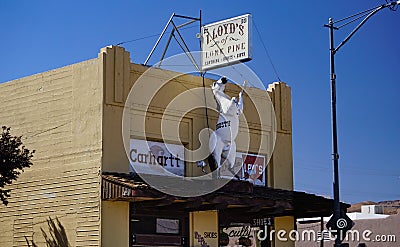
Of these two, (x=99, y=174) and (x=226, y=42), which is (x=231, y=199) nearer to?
(x=99, y=174)

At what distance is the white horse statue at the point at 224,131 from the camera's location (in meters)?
22.7

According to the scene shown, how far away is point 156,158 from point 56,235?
3.60m

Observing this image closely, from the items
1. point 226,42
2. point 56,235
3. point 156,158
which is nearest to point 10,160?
point 56,235

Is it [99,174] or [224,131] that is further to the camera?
[224,131]

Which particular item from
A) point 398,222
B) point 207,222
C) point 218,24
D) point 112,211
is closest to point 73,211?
point 112,211

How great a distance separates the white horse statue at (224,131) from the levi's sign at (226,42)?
0.71 metres

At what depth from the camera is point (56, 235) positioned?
2086cm

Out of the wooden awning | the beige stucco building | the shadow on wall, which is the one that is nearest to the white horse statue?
the beige stucco building

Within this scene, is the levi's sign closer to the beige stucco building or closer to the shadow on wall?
the beige stucco building

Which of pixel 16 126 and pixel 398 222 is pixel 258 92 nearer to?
pixel 16 126

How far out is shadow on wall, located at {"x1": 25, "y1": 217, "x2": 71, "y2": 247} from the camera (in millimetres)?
20612

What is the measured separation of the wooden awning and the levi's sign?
3.99m

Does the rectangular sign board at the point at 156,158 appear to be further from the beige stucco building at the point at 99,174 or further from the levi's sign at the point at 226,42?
the levi's sign at the point at 226,42

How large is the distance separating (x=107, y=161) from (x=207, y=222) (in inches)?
172
